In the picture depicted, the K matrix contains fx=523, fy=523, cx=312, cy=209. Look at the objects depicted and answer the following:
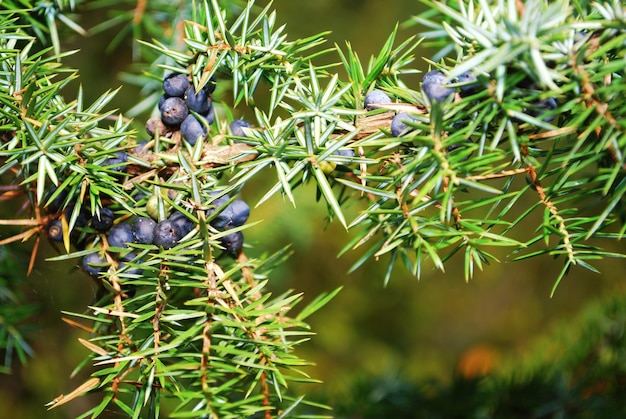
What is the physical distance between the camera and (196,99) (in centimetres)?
41

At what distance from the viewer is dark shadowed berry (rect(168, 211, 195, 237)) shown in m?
0.36

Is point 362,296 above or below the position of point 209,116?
below

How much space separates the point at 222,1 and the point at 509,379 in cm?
68

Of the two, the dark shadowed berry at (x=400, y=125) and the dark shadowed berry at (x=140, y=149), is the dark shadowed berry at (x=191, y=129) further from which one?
the dark shadowed berry at (x=400, y=125)

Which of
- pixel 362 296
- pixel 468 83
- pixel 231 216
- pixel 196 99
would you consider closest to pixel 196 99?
pixel 196 99

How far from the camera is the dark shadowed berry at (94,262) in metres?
0.38

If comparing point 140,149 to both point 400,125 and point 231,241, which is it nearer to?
point 231,241

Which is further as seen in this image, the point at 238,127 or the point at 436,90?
the point at 238,127

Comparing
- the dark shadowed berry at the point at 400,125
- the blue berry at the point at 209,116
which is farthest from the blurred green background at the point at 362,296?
the dark shadowed berry at the point at 400,125

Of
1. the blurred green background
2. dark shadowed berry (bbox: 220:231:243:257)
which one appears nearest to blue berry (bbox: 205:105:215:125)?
dark shadowed berry (bbox: 220:231:243:257)

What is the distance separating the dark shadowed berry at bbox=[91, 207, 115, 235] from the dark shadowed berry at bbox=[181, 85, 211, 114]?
10 cm

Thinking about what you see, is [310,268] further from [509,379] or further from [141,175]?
A: [141,175]

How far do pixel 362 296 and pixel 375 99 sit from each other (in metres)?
1.41

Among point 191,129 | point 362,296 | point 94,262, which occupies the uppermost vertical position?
point 191,129
